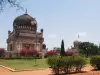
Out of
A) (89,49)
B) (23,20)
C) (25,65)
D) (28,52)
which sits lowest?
(25,65)

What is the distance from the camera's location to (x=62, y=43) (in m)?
63.4

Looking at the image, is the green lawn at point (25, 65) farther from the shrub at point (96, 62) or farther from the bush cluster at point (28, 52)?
the bush cluster at point (28, 52)

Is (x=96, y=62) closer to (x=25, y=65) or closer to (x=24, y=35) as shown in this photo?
(x=25, y=65)

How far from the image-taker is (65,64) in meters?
22.0

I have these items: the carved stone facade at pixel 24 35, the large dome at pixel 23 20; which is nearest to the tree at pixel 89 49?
the carved stone facade at pixel 24 35

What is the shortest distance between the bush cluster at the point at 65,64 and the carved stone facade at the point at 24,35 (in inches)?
1964

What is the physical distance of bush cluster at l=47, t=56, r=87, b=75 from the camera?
2175 centimetres

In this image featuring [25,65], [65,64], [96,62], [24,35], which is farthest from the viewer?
[24,35]

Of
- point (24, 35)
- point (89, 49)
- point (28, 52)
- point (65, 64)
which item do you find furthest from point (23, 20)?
point (65, 64)

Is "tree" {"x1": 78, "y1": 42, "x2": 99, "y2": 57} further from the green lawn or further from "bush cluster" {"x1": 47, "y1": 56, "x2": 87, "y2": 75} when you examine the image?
"bush cluster" {"x1": 47, "y1": 56, "x2": 87, "y2": 75}

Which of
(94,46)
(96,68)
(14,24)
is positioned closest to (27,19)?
A: (14,24)

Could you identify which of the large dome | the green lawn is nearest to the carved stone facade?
the large dome

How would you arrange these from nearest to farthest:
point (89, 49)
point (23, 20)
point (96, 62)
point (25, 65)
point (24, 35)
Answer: point (96, 62) → point (25, 65) → point (23, 20) → point (24, 35) → point (89, 49)

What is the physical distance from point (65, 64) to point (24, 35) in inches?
2072
